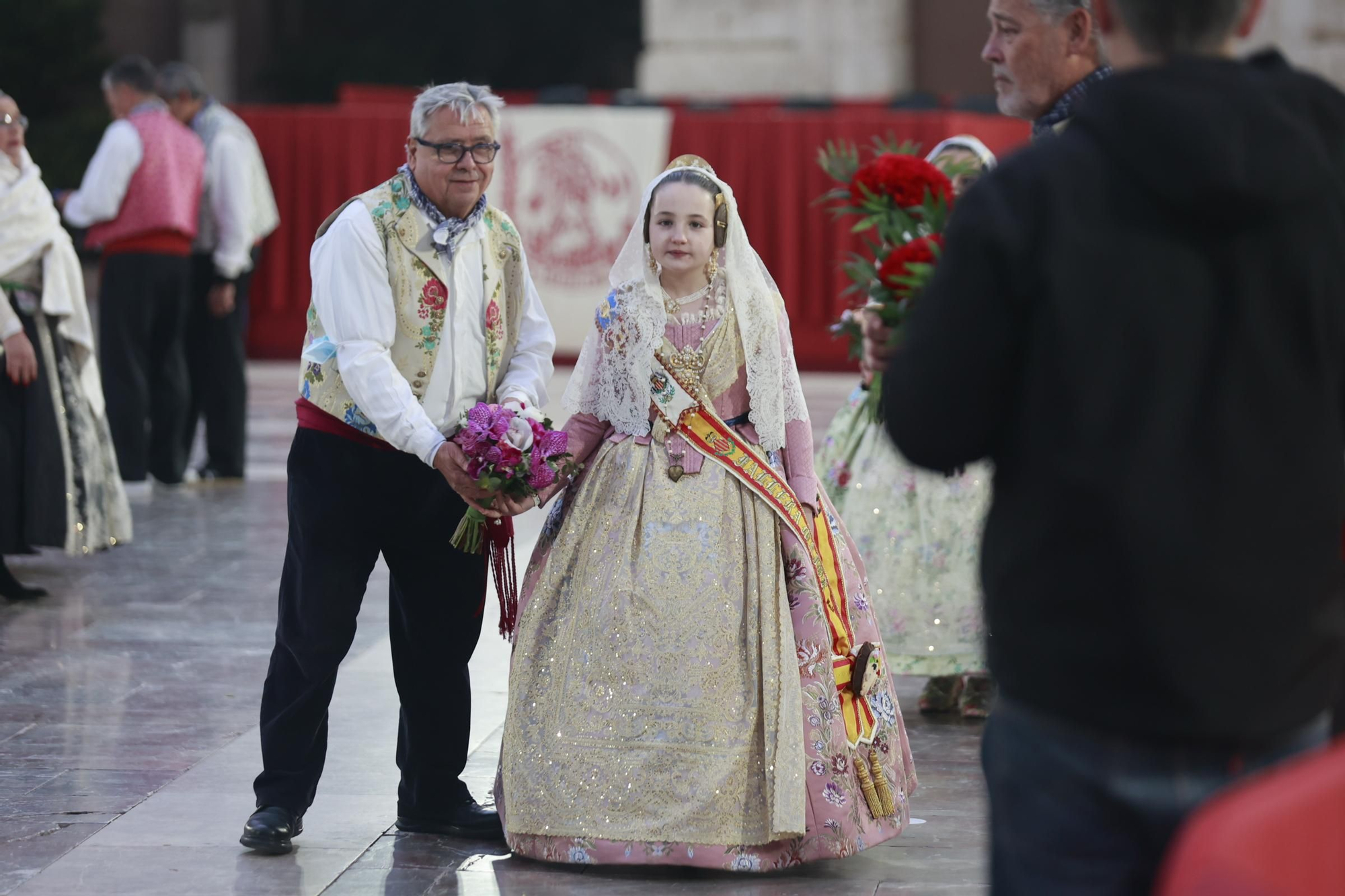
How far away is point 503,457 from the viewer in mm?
3385

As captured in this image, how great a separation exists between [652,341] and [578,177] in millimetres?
8830

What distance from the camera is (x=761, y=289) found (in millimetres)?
3826

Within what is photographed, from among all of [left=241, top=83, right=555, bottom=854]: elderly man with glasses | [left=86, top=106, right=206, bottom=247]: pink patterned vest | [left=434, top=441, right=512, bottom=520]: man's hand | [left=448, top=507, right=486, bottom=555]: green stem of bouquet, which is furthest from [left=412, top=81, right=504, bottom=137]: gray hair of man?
[left=86, top=106, right=206, bottom=247]: pink patterned vest

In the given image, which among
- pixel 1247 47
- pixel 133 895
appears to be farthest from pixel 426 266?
pixel 1247 47

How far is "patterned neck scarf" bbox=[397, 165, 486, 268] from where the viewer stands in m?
3.57

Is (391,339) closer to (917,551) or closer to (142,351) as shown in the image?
(917,551)

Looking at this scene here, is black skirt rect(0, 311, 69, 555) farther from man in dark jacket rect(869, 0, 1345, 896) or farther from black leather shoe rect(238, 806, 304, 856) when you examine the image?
man in dark jacket rect(869, 0, 1345, 896)

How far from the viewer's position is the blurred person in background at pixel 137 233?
8.23 metres

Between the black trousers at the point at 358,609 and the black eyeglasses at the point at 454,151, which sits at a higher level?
the black eyeglasses at the point at 454,151

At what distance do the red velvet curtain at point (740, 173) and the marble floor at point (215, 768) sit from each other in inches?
241

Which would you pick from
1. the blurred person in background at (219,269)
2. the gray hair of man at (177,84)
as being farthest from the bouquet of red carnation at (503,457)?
the gray hair of man at (177,84)

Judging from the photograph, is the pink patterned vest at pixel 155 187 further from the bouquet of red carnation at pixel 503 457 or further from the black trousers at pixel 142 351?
the bouquet of red carnation at pixel 503 457

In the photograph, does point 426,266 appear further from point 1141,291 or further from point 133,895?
point 1141,291

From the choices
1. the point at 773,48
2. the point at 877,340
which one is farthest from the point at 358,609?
the point at 773,48
